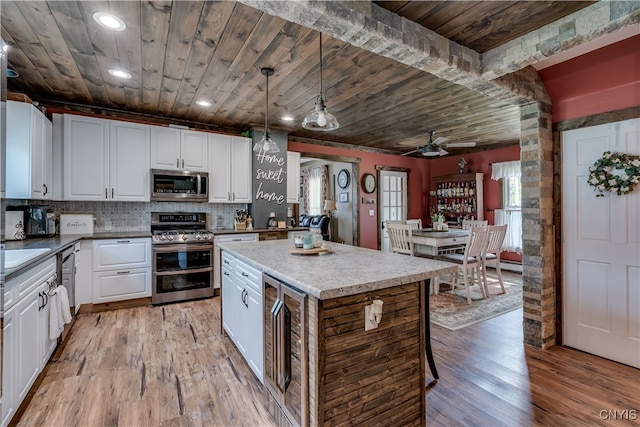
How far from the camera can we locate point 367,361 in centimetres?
154

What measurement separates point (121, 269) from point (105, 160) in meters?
1.38

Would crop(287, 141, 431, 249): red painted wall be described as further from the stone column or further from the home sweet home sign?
the stone column

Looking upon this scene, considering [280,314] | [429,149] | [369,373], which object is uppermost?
[429,149]

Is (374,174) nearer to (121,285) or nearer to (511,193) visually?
(511,193)

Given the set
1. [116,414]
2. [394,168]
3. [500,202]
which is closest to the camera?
[116,414]

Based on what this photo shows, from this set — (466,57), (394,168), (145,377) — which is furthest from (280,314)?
(394,168)

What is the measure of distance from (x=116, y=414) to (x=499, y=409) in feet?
7.76

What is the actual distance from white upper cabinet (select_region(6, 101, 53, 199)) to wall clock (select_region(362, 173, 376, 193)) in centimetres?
510

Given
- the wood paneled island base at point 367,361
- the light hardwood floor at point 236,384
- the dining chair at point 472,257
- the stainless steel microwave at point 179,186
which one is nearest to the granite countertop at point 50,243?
the stainless steel microwave at point 179,186

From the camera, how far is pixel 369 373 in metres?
1.54

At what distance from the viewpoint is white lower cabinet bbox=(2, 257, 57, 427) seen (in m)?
1.66

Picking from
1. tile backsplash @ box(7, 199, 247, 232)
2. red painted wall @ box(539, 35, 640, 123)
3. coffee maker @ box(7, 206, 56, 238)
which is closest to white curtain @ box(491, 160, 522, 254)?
red painted wall @ box(539, 35, 640, 123)

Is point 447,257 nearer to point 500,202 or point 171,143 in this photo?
point 500,202

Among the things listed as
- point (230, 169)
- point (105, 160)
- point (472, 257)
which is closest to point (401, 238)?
point (472, 257)
